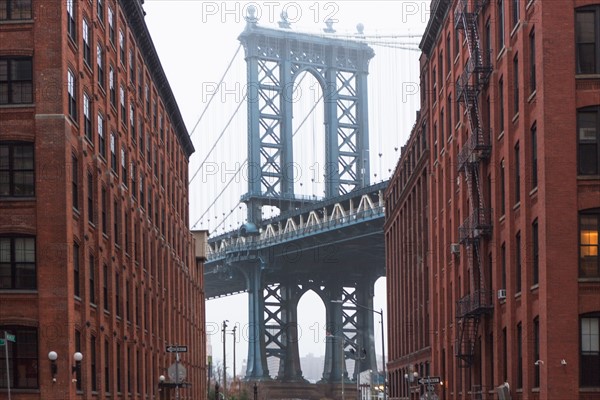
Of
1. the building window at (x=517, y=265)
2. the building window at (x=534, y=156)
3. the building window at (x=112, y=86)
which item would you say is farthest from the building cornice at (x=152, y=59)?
the building window at (x=534, y=156)

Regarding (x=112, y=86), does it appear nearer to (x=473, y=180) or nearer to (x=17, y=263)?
(x=17, y=263)

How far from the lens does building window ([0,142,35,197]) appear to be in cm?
4312

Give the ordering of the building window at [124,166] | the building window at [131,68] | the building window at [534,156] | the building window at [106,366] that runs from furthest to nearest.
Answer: the building window at [131,68] → the building window at [124,166] → the building window at [106,366] → the building window at [534,156]

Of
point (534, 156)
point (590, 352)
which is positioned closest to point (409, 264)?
point (534, 156)

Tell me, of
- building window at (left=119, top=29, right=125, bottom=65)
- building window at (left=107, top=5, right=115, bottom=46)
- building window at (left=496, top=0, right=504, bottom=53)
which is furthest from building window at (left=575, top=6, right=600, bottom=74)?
building window at (left=119, top=29, right=125, bottom=65)

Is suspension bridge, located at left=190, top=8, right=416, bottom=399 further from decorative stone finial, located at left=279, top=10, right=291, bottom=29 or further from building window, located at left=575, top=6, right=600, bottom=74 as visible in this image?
building window, located at left=575, top=6, right=600, bottom=74

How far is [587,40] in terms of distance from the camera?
136 ft

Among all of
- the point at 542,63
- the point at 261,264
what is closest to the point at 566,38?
the point at 542,63

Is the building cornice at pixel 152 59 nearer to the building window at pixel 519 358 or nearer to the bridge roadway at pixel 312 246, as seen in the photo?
the building window at pixel 519 358

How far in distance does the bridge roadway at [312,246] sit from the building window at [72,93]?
9020 cm

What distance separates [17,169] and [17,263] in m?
3.16

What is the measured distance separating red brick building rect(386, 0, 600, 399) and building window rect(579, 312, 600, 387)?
32mm

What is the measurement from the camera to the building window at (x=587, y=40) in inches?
1631

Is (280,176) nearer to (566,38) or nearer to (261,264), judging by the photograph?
(261,264)
